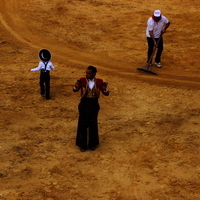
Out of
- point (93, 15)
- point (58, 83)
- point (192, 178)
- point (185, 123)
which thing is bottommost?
point (192, 178)

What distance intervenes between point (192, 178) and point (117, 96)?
3.82 metres

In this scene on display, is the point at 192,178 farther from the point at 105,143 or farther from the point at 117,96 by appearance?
the point at 117,96

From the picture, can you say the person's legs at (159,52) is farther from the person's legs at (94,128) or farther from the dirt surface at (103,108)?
the person's legs at (94,128)

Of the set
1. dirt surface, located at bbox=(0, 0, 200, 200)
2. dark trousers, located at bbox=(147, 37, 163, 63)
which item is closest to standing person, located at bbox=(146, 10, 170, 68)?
dark trousers, located at bbox=(147, 37, 163, 63)

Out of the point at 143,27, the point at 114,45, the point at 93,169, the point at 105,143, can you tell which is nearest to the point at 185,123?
the point at 105,143

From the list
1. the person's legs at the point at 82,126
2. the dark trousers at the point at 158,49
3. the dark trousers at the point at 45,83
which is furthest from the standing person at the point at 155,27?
the person's legs at the point at 82,126

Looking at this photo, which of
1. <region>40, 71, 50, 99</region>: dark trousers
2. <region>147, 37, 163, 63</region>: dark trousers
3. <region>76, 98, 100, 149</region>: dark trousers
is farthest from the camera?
<region>147, 37, 163, 63</region>: dark trousers

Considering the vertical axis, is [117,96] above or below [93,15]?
below

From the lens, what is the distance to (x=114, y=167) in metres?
8.70

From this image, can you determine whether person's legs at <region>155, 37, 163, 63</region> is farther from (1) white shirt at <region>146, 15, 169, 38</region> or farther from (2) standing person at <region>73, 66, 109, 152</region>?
(2) standing person at <region>73, 66, 109, 152</region>

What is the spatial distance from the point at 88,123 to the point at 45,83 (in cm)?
265

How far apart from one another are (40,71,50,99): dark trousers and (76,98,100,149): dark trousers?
233 centimetres

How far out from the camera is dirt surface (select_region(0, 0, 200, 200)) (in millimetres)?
8281

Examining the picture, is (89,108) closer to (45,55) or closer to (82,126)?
(82,126)
